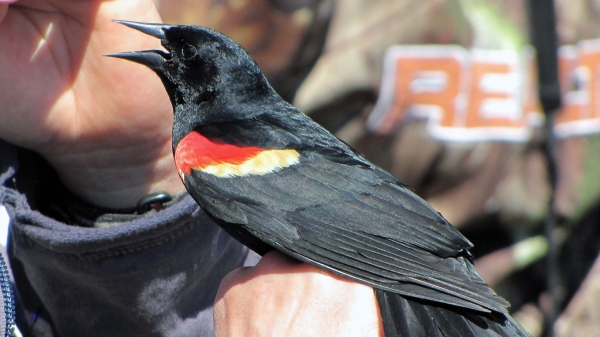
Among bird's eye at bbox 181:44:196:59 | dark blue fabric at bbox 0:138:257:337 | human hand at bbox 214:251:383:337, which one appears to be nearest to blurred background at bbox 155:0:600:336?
bird's eye at bbox 181:44:196:59

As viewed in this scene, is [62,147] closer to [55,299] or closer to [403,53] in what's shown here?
[55,299]

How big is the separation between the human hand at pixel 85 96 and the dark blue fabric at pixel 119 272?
0.14 meters

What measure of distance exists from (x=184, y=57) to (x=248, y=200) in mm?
431

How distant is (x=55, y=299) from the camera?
1.41 m

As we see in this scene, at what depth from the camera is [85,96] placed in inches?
60.4

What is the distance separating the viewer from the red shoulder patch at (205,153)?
4.49 feet

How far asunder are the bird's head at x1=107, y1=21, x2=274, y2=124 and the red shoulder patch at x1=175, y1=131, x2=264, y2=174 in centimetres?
15

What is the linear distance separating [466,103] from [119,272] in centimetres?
183

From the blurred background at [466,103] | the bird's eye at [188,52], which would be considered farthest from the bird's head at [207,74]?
the blurred background at [466,103]

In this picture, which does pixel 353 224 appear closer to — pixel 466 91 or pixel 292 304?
pixel 292 304

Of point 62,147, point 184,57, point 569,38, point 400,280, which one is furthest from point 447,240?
point 569,38

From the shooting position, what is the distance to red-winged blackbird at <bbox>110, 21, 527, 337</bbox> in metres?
1.22

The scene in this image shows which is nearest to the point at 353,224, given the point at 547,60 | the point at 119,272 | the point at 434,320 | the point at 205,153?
the point at 434,320

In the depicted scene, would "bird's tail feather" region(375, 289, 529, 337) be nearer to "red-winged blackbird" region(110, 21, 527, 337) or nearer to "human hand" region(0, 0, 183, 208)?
"red-winged blackbird" region(110, 21, 527, 337)
